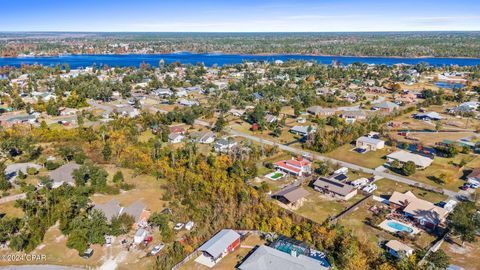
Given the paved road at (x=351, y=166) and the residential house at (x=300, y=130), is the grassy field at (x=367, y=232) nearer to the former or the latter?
the paved road at (x=351, y=166)

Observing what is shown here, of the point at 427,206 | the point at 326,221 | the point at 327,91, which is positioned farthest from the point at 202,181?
the point at 327,91

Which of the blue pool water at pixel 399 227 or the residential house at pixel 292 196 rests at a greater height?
the residential house at pixel 292 196

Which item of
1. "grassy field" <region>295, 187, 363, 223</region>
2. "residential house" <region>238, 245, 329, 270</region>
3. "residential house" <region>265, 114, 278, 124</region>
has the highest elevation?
"residential house" <region>238, 245, 329, 270</region>

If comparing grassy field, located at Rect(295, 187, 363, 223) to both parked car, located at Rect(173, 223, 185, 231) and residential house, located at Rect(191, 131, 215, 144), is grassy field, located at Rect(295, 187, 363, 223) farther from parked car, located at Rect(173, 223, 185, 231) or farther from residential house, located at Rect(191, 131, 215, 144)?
residential house, located at Rect(191, 131, 215, 144)

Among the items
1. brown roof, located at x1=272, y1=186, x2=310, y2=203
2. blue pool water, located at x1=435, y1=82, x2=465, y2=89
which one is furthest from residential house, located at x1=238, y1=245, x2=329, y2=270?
blue pool water, located at x1=435, y1=82, x2=465, y2=89

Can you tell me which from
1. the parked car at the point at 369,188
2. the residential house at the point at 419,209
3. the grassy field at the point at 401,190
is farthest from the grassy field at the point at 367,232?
the grassy field at the point at 401,190

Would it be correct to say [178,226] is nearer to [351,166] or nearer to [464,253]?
[464,253]

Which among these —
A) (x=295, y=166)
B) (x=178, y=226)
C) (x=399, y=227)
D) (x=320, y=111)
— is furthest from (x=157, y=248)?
(x=320, y=111)

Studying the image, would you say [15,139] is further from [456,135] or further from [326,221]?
[456,135]
